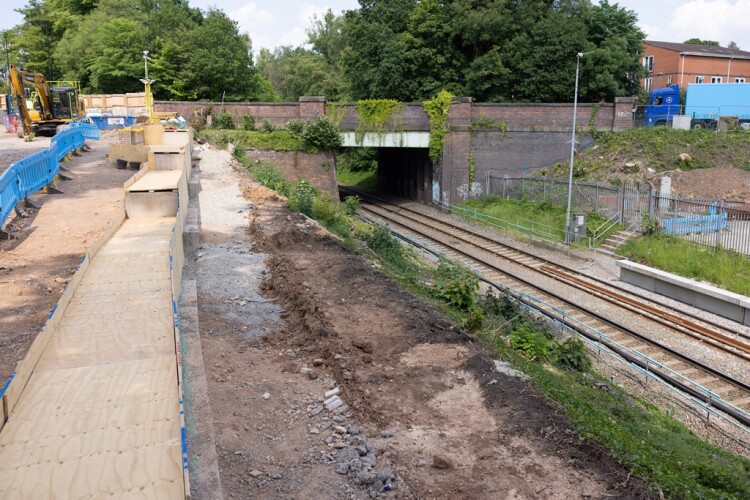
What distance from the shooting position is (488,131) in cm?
3572

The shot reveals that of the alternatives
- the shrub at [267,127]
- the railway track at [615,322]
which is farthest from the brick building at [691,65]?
the railway track at [615,322]

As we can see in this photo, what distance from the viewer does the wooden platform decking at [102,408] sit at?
4.91 metres

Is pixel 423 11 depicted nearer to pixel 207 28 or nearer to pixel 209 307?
pixel 207 28

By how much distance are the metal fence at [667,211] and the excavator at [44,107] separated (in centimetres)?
2696

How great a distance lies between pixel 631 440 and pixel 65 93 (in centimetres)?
3646

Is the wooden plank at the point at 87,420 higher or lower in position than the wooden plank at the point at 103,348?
lower

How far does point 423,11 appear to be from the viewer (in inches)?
1604

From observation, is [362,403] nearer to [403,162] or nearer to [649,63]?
[403,162]

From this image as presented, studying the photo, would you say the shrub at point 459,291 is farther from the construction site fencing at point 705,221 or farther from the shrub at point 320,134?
the shrub at point 320,134

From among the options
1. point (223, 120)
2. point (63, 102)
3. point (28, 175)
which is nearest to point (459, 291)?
point (28, 175)

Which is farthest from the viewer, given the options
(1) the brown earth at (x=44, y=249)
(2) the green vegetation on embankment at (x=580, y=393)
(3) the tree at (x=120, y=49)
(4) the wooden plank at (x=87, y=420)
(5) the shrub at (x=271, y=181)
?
(3) the tree at (x=120, y=49)

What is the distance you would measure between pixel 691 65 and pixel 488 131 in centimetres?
3062

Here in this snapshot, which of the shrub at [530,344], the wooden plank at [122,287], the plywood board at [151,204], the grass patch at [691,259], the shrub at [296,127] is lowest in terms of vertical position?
the grass patch at [691,259]

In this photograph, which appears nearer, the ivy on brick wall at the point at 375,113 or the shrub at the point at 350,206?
the shrub at the point at 350,206
